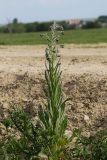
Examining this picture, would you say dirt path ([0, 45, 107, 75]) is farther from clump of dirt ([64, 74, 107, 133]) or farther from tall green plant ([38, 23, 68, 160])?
tall green plant ([38, 23, 68, 160])

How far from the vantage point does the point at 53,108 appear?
6.35 m

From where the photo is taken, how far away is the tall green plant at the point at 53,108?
6105 millimetres

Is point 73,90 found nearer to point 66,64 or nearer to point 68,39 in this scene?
point 66,64

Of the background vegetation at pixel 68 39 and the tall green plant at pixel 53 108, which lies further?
the background vegetation at pixel 68 39

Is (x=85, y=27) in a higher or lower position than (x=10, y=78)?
lower

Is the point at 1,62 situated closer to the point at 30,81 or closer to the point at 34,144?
the point at 30,81

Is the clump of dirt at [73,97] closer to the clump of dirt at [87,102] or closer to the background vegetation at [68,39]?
the clump of dirt at [87,102]

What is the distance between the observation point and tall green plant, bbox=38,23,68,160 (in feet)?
20.0

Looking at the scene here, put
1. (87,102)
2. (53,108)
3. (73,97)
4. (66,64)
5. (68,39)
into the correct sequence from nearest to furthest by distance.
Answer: (53,108), (87,102), (73,97), (66,64), (68,39)

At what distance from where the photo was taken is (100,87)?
30.9 ft

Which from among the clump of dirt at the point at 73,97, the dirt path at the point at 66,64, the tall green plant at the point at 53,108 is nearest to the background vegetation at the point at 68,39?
the dirt path at the point at 66,64

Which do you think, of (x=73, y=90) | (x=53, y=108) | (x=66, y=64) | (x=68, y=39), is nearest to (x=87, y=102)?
(x=73, y=90)

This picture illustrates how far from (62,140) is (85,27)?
43.5 meters

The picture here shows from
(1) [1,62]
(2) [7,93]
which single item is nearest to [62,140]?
(2) [7,93]
